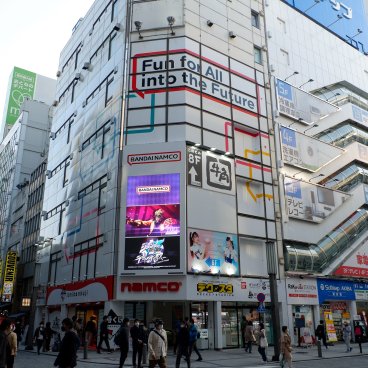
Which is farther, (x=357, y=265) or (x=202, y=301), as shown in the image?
(x=357, y=265)

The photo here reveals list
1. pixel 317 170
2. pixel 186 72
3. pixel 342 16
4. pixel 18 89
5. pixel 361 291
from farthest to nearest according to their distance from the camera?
pixel 18 89, pixel 342 16, pixel 317 170, pixel 361 291, pixel 186 72

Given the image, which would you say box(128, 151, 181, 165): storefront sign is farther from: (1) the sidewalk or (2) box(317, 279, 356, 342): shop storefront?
(2) box(317, 279, 356, 342): shop storefront

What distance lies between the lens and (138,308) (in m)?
23.2

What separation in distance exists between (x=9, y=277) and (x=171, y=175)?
31.2 m

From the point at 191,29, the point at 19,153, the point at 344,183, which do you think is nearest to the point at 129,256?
the point at 191,29

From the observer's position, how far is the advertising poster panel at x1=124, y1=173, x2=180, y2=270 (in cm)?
2202

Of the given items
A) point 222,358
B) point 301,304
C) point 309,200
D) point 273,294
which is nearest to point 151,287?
point 222,358

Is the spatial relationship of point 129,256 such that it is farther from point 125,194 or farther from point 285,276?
point 285,276

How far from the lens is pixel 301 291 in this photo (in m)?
26.9

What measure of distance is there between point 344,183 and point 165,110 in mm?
17026

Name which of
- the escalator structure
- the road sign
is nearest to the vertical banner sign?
the road sign

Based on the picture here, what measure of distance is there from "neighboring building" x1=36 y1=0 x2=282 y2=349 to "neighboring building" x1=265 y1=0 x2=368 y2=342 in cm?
184

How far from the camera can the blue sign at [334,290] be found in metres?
28.1

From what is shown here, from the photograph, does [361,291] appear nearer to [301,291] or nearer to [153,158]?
[301,291]
